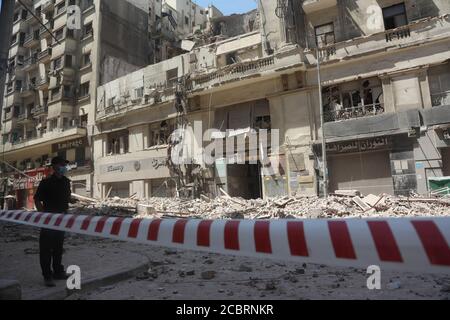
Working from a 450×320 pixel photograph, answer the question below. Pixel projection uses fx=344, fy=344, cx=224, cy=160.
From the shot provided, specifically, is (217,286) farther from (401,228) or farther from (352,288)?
(401,228)

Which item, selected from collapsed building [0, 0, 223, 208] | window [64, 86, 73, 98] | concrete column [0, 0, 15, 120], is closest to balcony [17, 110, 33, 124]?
collapsed building [0, 0, 223, 208]

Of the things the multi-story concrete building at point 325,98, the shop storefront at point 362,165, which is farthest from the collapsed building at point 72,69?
the shop storefront at point 362,165

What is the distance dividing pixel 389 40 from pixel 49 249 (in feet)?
58.7

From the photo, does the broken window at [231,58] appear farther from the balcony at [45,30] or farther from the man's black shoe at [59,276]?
the balcony at [45,30]

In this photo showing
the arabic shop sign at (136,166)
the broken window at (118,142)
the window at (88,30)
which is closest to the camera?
the arabic shop sign at (136,166)

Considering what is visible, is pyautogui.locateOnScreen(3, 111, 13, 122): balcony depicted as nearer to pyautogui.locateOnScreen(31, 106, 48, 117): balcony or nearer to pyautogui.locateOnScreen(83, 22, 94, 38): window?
pyautogui.locateOnScreen(31, 106, 48, 117): balcony

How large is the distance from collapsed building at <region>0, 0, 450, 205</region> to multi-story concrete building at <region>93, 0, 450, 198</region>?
5cm

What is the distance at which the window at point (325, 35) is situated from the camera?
19.5 metres

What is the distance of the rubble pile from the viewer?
39.8 ft

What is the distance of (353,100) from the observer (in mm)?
18188

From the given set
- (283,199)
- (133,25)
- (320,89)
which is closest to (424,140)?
(320,89)

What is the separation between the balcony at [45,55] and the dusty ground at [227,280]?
32.6 metres

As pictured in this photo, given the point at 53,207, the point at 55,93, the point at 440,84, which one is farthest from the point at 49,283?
the point at 55,93

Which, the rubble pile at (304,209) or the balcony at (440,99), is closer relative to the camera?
the rubble pile at (304,209)
